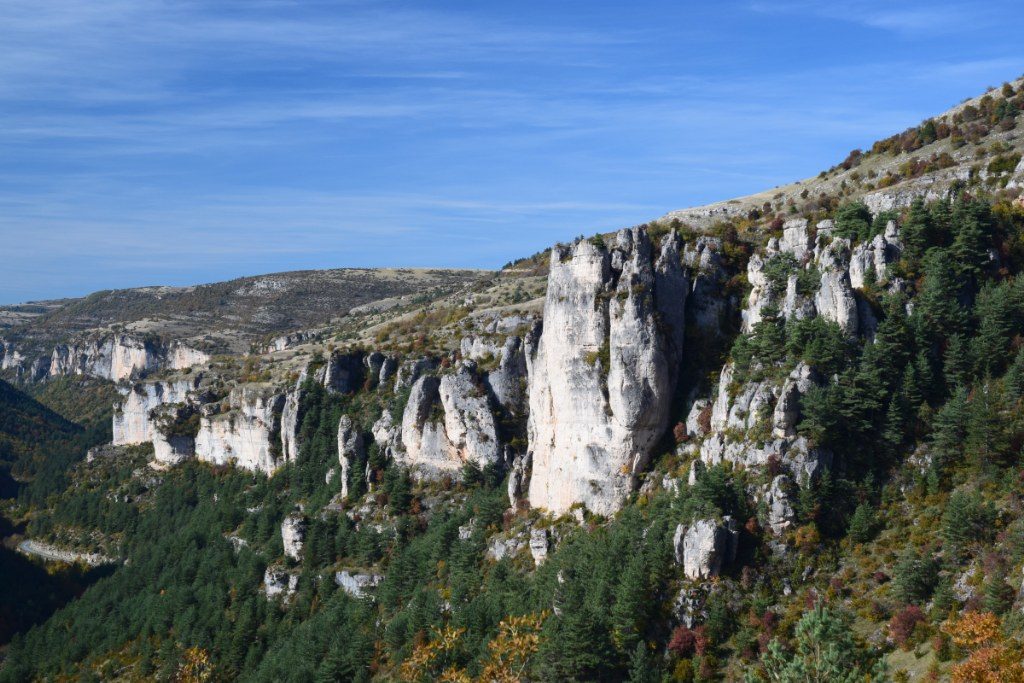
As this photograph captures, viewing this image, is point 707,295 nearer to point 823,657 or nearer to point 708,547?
point 708,547

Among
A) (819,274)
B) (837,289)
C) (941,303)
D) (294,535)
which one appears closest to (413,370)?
(294,535)

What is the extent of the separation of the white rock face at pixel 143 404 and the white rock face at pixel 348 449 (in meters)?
58.6

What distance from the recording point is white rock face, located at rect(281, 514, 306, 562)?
9412cm

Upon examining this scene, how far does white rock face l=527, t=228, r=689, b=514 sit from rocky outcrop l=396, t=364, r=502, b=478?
13.3 m

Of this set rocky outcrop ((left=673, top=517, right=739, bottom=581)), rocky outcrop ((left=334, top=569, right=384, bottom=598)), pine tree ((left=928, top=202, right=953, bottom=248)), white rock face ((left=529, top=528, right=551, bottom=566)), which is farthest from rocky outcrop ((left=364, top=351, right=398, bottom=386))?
pine tree ((left=928, top=202, right=953, bottom=248))

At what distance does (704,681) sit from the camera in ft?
175

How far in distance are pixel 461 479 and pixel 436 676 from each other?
84.5 ft

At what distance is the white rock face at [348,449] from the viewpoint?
96.2 metres

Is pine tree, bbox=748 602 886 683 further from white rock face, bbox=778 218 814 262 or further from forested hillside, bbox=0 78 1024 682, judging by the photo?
white rock face, bbox=778 218 814 262

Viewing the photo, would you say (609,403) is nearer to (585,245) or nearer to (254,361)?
(585,245)

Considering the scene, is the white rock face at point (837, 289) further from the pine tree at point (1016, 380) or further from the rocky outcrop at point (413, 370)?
the rocky outcrop at point (413, 370)

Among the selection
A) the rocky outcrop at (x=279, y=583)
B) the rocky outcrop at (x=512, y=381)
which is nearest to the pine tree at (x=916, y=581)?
the rocky outcrop at (x=512, y=381)

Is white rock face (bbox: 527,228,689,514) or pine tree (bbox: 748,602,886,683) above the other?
white rock face (bbox: 527,228,689,514)

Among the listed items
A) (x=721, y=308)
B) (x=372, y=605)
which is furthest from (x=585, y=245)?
(x=372, y=605)
